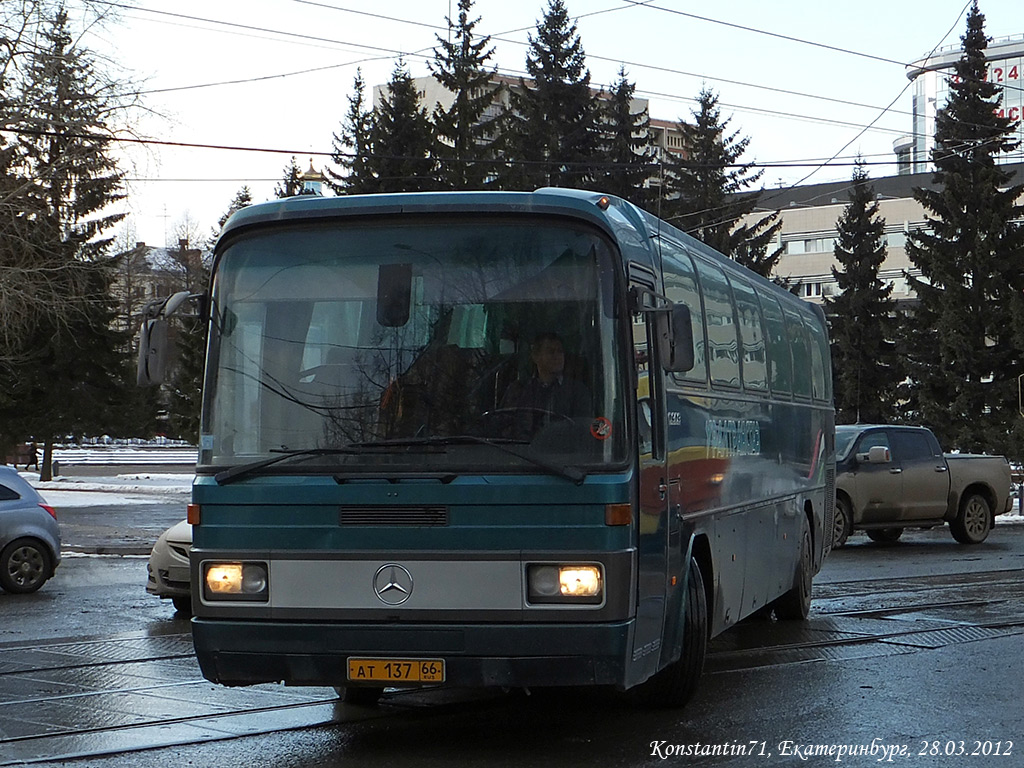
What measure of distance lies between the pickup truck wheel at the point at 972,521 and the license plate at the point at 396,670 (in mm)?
18239

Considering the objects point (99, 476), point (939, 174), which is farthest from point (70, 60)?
point (939, 174)

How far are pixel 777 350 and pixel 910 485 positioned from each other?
11.7m

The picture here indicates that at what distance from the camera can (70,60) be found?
2928 cm

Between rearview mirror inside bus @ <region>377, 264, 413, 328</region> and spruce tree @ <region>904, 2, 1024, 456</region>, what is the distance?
143 ft

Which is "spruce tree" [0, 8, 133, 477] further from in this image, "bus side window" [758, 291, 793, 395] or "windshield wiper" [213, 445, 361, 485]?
"windshield wiper" [213, 445, 361, 485]

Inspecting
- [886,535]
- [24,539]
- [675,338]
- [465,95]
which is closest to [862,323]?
[465,95]

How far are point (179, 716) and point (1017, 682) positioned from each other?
5.19m

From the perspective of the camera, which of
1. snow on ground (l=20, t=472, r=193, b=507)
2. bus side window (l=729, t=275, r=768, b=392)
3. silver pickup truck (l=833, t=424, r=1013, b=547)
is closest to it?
bus side window (l=729, t=275, r=768, b=392)

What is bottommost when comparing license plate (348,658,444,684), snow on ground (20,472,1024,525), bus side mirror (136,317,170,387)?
snow on ground (20,472,1024,525)

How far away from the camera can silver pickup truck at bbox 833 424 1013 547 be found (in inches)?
888

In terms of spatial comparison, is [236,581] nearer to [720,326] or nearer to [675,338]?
[675,338]

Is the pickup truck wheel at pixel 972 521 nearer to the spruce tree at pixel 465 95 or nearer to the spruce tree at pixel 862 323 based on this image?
the spruce tree at pixel 465 95

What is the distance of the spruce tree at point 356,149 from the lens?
155 feet

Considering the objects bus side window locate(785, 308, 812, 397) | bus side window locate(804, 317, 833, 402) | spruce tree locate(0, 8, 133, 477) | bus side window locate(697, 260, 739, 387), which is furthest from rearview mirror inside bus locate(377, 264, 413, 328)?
spruce tree locate(0, 8, 133, 477)
